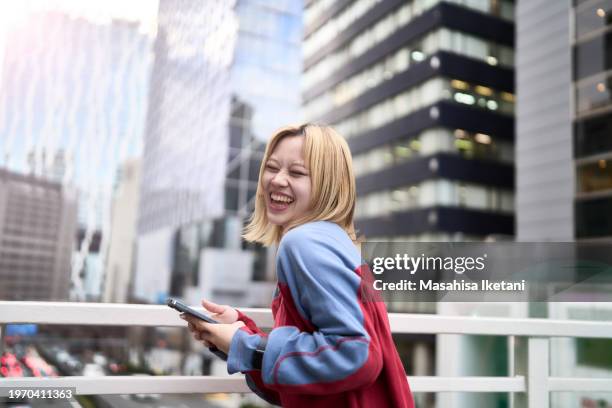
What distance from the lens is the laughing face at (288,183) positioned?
68 centimetres

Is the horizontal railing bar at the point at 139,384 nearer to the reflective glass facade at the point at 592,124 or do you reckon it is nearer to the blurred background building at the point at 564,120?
the blurred background building at the point at 564,120

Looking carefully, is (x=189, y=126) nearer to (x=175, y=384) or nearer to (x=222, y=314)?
(x=175, y=384)

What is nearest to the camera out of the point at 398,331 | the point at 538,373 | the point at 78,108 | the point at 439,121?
the point at 398,331

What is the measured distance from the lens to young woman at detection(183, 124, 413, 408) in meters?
0.55

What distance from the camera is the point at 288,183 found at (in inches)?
26.8

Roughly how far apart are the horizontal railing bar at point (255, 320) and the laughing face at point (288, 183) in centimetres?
25

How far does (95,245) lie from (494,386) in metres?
10.1

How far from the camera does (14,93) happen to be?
820 cm

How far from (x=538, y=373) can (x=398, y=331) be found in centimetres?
35

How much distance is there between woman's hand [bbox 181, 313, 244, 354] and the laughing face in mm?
148

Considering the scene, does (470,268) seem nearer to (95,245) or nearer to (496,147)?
(95,245)

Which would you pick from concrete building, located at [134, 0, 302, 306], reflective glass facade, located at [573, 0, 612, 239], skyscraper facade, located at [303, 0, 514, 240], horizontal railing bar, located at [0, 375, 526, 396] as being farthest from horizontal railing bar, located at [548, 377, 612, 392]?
concrete building, located at [134, 0, 302, 306]

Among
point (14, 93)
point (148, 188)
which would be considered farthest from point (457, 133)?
point (148, 188)

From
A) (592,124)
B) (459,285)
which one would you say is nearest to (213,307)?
(459,285)
